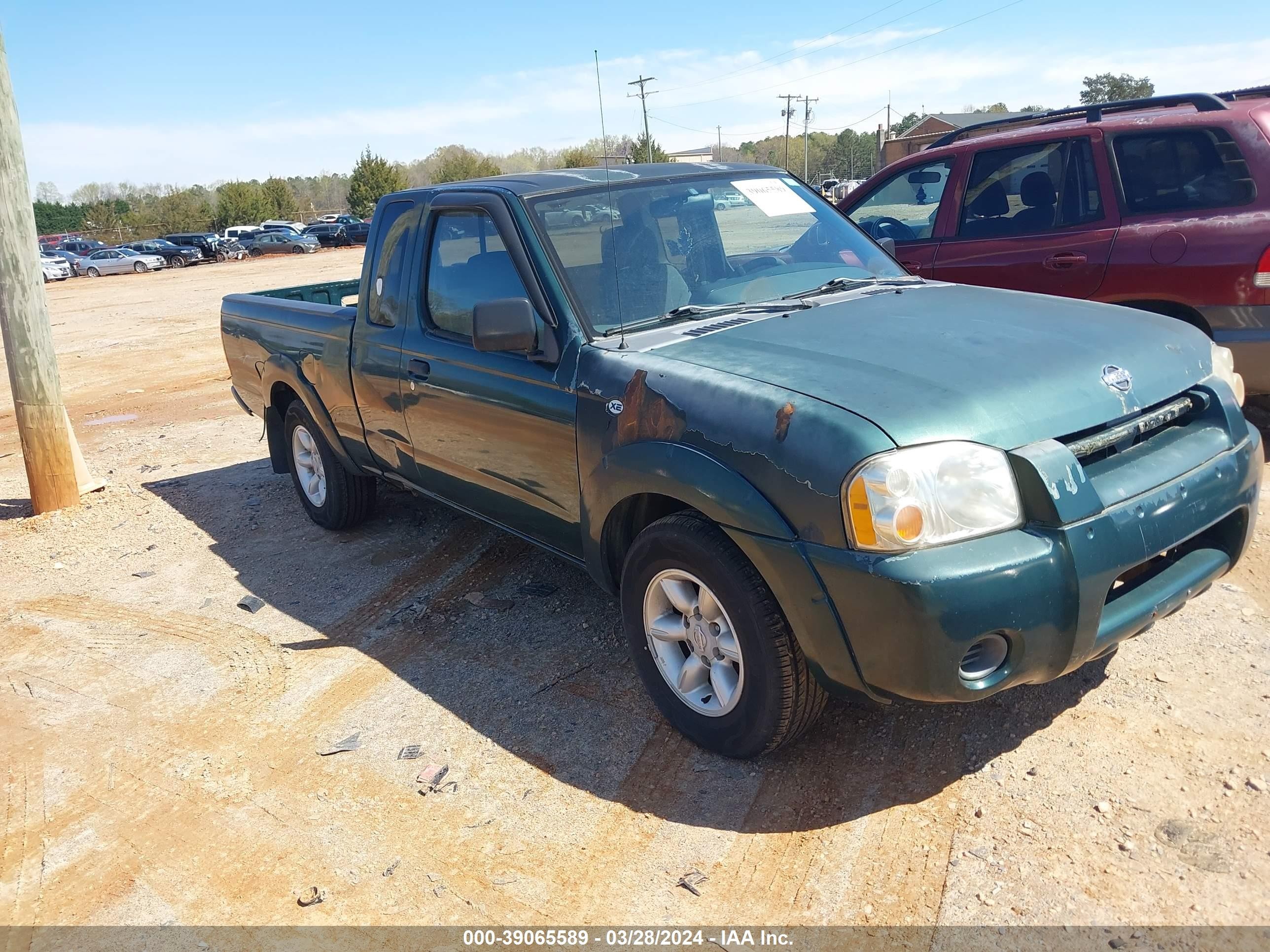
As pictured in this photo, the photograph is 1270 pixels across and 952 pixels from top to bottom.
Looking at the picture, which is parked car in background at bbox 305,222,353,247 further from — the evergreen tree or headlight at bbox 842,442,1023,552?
headlight at bbox 842,442,1023,552

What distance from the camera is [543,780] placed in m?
3.38

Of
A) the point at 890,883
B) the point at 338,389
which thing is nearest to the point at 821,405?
the point at 890,883

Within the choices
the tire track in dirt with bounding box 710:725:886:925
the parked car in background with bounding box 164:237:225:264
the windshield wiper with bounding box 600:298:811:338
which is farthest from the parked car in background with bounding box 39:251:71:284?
the tire track in dirt with bounding box 710:725:886:925

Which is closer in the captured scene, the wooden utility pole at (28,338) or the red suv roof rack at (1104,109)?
the red suv roof rack at (1104,109)

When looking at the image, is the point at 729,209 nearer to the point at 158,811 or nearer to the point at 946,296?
the point at 946,296

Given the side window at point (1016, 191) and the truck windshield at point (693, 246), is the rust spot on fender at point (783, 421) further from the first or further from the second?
the side window at point (1016, 191)

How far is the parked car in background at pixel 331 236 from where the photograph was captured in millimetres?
48688

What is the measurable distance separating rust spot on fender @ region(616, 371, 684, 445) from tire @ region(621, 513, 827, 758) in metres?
0.28

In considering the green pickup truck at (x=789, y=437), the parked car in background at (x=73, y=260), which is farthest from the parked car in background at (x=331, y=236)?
the green pickup truck at (x=789, y=437)

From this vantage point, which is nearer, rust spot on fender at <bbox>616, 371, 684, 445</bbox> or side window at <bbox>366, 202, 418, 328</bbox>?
rust spot on fender at <bbox>616, 371, 684, 445</bbox>

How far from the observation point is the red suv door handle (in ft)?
19.5

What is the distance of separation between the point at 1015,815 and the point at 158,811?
2822 mm

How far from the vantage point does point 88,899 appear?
3014 millimetres

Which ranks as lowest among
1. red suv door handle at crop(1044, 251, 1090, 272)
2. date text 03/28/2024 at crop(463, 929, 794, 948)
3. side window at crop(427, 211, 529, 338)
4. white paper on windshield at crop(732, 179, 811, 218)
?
date text 03/28/2024 at crop(463, 929, 794, 948)
